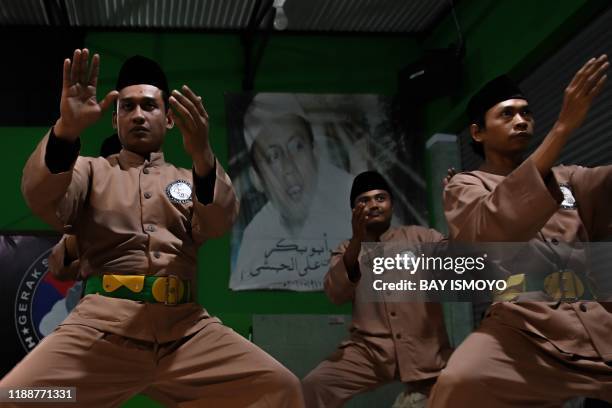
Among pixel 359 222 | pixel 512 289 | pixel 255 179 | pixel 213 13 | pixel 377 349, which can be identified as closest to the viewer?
pixel 512 289

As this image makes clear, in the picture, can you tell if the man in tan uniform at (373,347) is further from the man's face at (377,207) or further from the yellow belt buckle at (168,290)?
the yellow belt buckle at (168,290)

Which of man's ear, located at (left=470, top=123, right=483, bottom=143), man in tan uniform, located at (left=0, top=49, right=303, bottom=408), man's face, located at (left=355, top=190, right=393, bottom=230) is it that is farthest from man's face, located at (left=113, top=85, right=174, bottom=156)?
man's face, located at (left=355, top=190, right=393, bottom=230)

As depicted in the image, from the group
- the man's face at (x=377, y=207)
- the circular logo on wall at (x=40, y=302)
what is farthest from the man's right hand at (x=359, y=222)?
the circular logo on wall at (x=40, y=302)

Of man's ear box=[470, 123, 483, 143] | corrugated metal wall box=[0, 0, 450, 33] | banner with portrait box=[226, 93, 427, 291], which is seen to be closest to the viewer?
man's ear box=[470, 123, 483, 143]

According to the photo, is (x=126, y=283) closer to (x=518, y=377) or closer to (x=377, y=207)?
(x=518, y=377)

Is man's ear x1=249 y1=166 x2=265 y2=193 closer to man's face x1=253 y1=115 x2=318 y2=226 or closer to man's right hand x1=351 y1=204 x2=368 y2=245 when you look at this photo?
man's face x1=253 y1=115 x2=318 y2=226

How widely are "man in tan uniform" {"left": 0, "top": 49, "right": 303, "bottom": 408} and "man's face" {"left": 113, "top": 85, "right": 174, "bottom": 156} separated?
1 centimetres

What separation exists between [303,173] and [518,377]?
432 cm

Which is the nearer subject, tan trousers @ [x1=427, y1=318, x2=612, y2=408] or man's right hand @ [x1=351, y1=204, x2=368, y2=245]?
tan trousers @ [x1=427, y1=318, x2=612, y2=408]

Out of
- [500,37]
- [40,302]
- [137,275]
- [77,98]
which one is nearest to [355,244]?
[137,275]

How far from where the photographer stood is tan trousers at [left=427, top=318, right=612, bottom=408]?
88.6 inches

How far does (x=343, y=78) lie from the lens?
6.86m

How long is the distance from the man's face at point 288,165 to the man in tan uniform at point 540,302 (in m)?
3.79

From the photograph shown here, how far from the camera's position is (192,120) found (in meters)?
2.20
